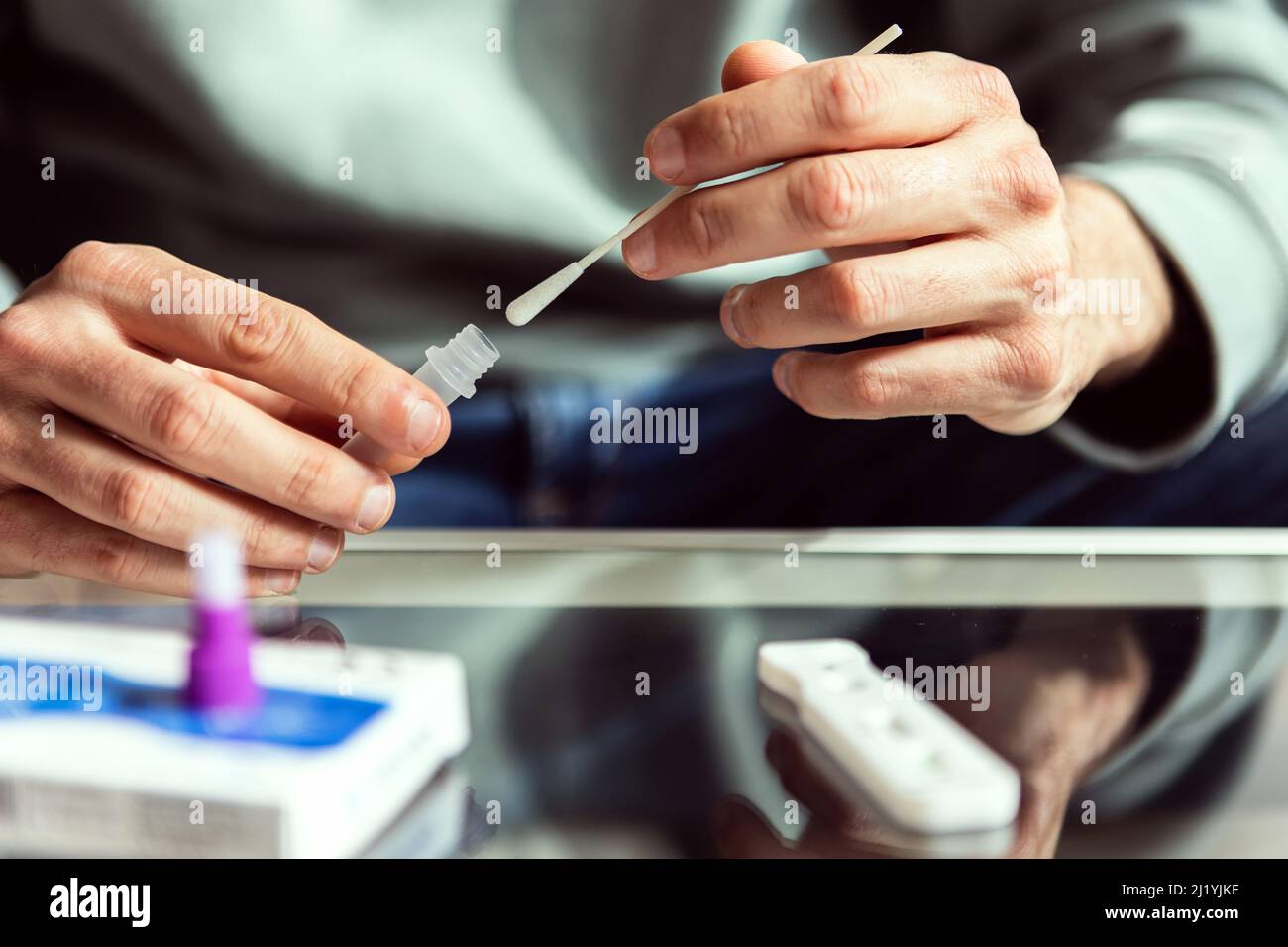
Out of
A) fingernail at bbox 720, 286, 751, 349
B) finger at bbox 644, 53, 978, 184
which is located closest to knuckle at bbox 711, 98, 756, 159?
finger at bbox 644, 53, 978, 184

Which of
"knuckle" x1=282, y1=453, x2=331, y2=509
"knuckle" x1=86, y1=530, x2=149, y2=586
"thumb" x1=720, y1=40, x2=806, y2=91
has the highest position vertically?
"thumb" x1=720, y1=40, x2=806, y2=91

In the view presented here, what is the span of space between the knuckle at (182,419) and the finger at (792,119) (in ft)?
0.96

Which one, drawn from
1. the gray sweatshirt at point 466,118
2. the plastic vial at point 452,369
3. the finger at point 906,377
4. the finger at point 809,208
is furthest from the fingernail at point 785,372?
the gray sweatshirt at point 466,118

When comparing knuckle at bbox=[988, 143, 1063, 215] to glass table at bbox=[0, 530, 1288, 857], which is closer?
glass table at bbox=[0, 530, 1288, 857]

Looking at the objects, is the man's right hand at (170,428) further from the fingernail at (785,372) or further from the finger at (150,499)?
the fingernail at (785,372)

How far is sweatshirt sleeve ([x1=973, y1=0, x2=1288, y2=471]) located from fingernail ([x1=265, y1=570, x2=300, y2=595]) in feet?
2.13

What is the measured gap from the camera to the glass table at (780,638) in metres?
0.41

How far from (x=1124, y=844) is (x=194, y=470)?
53cm

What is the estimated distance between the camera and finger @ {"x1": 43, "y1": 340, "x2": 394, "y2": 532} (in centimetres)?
62

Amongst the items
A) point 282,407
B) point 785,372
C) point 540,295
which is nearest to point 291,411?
point 282,407

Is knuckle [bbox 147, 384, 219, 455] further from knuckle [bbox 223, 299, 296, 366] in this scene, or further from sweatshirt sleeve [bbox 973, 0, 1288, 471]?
sweatshirt sleeve [bbox 973, 0, 1288, 471]
